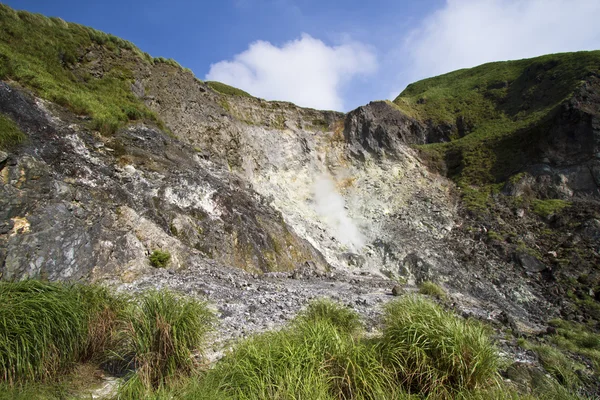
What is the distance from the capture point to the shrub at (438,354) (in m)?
4.77

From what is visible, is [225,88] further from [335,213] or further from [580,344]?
[580,344]

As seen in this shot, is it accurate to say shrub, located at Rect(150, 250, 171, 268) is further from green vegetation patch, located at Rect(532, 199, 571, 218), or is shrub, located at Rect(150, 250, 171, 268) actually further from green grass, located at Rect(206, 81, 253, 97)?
green grass, located at Rect(206, 81, 253, 97)

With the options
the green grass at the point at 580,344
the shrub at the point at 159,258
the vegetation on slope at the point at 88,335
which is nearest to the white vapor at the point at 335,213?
the green grass at the point at 580,344

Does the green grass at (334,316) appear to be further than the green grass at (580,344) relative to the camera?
No

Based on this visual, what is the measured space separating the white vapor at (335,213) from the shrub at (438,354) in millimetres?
20590

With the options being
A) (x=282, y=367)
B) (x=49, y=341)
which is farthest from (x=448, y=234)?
(x=49, y=341)

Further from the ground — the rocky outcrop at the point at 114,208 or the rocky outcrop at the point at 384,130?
the rocky outcrop at the point at 384,130

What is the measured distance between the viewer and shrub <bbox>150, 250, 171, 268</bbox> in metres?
12.1

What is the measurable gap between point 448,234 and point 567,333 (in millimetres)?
13754

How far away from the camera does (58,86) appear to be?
661 inches

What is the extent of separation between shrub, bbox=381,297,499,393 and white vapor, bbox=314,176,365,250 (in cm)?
2059

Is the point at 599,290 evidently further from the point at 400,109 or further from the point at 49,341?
the point at 400,109

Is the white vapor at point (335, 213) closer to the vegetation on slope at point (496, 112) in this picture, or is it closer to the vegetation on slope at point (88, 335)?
the vegetation on slope at point (496, 112)

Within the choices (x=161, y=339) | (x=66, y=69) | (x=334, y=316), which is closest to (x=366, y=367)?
(x=334, y=316)
